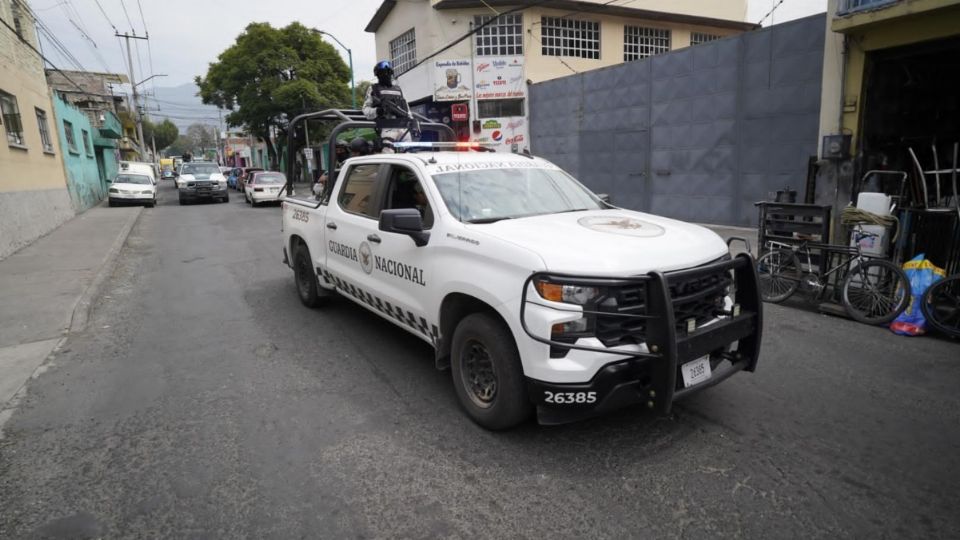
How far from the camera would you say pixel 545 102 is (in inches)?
706

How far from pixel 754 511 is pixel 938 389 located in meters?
2.55

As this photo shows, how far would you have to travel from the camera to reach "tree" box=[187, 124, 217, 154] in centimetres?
12300

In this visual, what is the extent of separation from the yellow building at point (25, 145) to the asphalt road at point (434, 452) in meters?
8.77

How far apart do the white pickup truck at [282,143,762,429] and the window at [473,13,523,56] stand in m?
17.5

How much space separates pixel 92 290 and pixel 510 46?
17025 mm

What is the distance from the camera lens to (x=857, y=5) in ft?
26.7

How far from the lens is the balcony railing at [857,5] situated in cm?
772

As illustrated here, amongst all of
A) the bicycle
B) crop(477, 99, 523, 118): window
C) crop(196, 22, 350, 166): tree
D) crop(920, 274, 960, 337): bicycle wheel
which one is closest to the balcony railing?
the bicycle

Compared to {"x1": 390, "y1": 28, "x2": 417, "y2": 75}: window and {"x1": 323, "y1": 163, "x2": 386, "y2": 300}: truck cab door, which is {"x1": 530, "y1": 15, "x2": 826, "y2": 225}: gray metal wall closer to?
{"x1": 390, "y1": 28, "x2": 417, "y2": 75}: window

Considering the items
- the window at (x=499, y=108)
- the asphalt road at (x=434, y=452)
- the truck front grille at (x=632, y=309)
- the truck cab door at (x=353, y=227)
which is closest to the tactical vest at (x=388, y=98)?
the truck cab door at (x=353, y=227)

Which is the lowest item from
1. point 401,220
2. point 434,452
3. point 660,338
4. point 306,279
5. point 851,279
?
point 434,452

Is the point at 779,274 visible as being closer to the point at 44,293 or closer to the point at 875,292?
the point at 875,292

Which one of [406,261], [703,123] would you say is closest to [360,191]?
[406,261]

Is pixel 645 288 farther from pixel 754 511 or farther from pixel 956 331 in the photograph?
pixel 956 331
